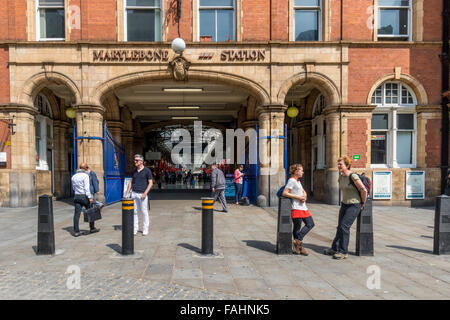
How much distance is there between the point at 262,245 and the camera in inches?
227

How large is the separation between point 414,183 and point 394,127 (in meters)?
2.33

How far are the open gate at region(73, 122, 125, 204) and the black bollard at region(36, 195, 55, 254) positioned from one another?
6.02 metres

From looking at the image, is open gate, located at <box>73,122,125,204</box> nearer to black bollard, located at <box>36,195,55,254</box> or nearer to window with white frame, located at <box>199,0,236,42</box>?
window with white frame, located at <box>199,0,236,42</box>

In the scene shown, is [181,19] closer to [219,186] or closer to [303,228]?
[219,186]

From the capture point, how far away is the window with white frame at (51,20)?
11148 millimetres

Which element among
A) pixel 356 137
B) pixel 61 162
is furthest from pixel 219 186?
pixel 61 162

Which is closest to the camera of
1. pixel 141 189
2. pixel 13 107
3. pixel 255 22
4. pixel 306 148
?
pixel 141 189

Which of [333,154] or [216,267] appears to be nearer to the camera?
[216,267]

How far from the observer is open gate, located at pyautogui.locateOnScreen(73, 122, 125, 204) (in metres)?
11.0

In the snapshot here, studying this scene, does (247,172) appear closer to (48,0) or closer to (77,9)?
(77,9)

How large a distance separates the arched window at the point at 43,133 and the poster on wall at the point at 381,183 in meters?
14.3

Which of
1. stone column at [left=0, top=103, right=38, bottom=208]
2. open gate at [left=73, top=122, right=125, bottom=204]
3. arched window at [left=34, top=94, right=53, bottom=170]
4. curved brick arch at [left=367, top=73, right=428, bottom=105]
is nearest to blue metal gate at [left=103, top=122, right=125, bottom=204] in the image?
open gate at [left=73, top=122, right=125, bottom=204]

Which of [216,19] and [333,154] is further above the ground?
[216,19]

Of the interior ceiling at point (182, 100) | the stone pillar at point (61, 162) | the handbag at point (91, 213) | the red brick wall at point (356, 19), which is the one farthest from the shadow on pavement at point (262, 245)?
the stone pillar at point (61, 162)
